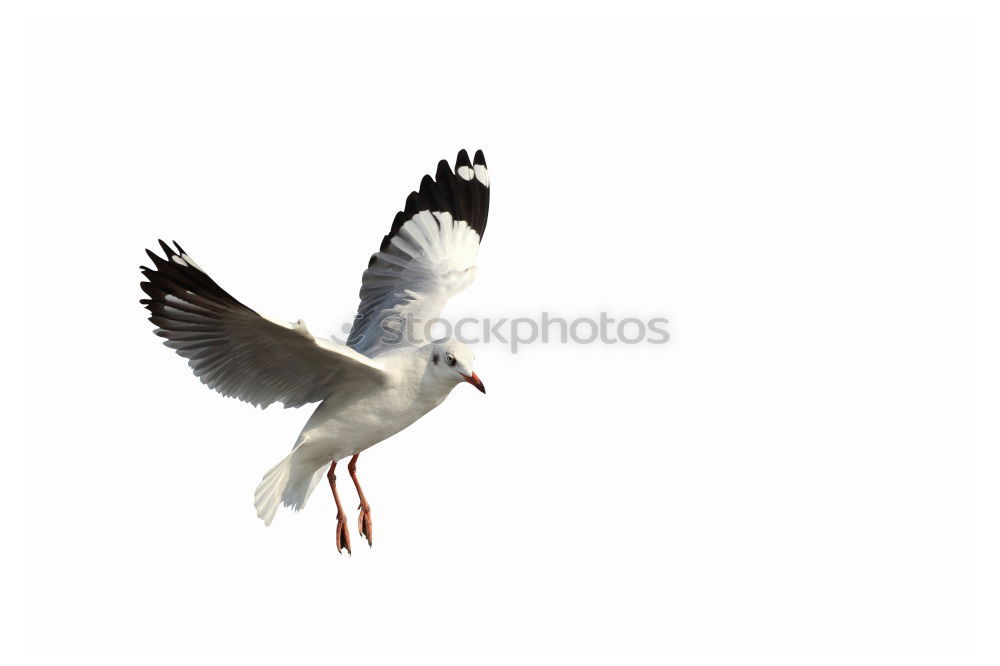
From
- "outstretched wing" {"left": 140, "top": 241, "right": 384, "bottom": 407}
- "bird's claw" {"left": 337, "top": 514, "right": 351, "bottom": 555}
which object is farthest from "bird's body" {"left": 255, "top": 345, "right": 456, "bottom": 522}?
"bird's claw" {"left": 337, "top": 514, "right": 351, "bottom": 555}

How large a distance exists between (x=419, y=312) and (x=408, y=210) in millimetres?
1051

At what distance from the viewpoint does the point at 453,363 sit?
318 inches

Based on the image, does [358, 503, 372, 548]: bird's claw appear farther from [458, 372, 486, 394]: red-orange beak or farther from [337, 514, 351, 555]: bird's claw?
[458, 372, 486, 394]: red-orange beak

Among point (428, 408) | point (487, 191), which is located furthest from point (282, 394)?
point (487, 191)

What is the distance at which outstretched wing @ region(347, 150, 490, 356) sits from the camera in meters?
9.14

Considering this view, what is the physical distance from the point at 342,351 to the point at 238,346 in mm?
679

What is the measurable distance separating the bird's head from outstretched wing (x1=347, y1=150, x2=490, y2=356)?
718 millimetres

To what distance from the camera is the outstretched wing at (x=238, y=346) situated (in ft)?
25.0

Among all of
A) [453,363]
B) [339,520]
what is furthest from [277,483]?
[453,363]

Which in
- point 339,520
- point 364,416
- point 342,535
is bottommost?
point 342,535

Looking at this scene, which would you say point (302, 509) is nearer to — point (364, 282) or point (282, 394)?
point (282, 394)

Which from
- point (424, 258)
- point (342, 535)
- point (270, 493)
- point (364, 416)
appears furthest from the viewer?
point (424, 258)

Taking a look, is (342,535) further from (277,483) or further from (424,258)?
(424,258)

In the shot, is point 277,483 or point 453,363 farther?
point 277,483
